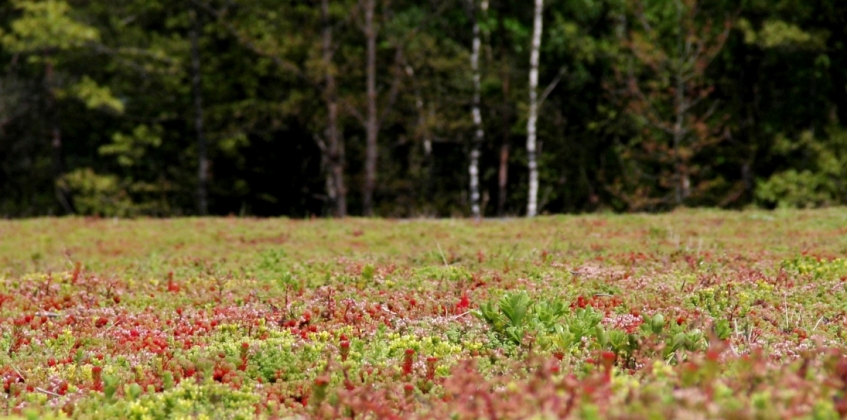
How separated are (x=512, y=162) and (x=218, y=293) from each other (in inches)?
1059

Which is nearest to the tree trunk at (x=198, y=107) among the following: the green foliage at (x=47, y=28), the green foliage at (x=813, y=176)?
the green foliage at (x=47, y=28)

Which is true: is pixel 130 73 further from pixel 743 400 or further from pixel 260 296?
pixel 743 400

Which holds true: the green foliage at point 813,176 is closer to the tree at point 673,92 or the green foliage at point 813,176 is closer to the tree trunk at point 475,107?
the tree at point 673,92

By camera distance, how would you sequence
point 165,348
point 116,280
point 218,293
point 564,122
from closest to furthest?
point 165,348, point 218,293, point 116,280, point 564,122

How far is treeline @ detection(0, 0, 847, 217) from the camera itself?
28000 mm

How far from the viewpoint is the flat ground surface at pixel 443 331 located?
171 inches

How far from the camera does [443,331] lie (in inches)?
301

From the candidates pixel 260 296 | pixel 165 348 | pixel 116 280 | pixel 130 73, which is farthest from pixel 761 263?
pixel 130 73

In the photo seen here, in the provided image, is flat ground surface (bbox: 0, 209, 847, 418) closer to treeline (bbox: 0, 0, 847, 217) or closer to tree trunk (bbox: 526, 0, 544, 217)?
treeline (bbox: 0, 0, 847, 217)

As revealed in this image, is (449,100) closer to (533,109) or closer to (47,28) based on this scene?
(533,109)

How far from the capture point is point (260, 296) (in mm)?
9602

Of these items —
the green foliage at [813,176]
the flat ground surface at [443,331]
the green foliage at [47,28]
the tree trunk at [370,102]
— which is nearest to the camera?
the flat ground surface at [443,331]

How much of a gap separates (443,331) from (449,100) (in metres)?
25.4

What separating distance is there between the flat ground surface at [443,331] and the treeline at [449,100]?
15.1 metres
